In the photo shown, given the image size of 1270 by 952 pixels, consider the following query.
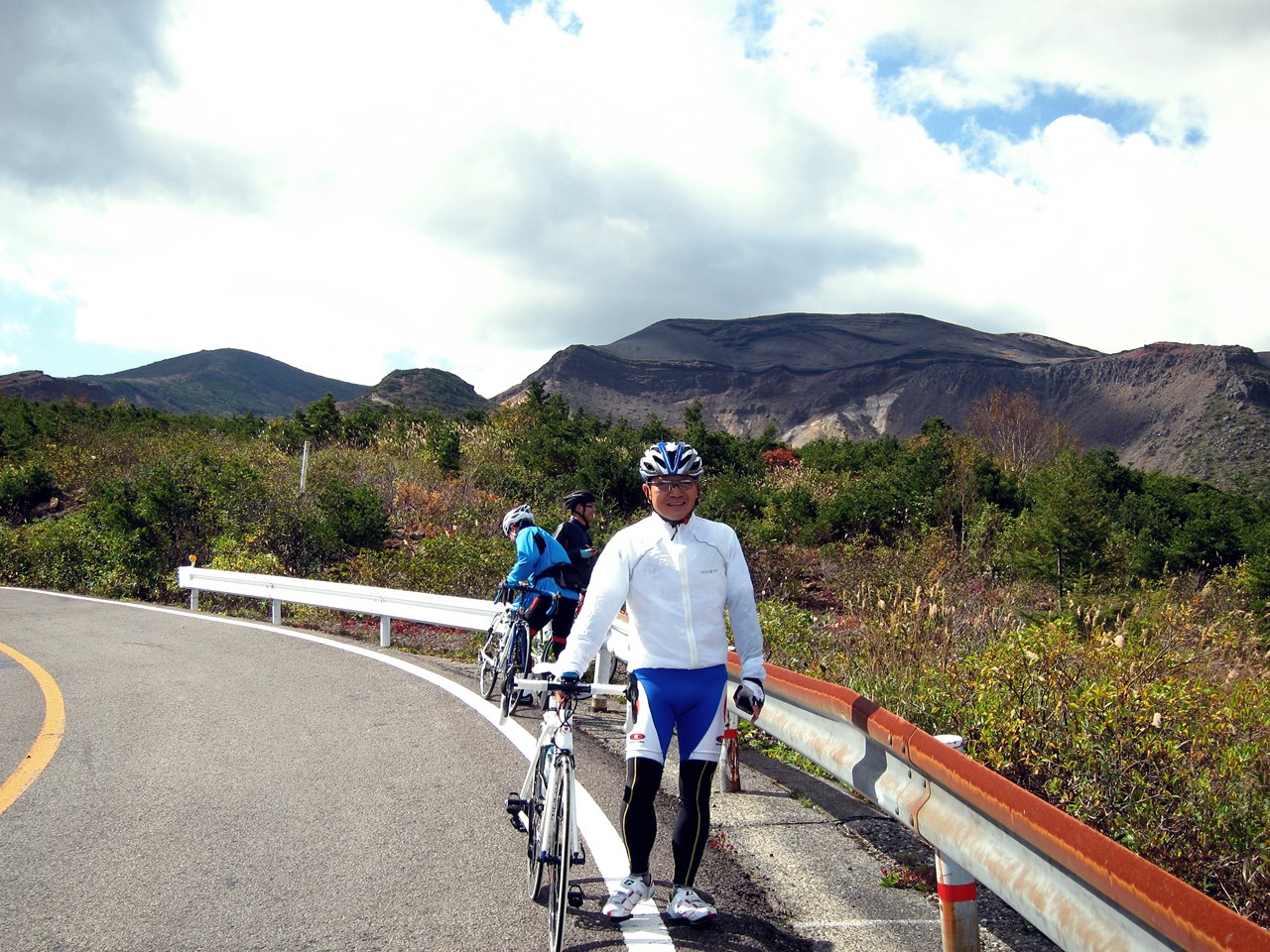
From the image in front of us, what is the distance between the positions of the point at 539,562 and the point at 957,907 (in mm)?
5345

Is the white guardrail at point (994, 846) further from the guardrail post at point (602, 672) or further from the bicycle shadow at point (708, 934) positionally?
the guardrail post at point (602, 672)

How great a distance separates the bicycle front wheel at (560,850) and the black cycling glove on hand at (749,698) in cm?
70

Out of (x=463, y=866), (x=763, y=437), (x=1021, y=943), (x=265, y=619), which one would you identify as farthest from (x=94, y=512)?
(x=763, y=437)

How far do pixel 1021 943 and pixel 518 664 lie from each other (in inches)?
201

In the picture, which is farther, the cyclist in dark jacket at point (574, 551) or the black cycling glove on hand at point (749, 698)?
the cyclist in dark jacket at point (574, 551)

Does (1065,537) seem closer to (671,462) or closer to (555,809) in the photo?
(671,462)

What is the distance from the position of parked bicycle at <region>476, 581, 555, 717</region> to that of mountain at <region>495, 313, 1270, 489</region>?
268 ft

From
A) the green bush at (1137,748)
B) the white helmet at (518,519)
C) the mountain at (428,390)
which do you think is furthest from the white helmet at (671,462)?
the mountain at (428,390)

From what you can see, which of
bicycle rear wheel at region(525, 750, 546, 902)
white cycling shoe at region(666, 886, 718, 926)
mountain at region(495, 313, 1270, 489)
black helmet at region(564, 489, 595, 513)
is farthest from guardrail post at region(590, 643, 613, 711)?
mountain at region(495, 313, 1270, 489)

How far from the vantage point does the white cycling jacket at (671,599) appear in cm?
399

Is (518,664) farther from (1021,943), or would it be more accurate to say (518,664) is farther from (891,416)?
(891,416)

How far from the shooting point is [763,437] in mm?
45406

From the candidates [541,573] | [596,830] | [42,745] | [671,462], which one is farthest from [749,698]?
[42,745]

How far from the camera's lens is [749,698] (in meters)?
3.87
